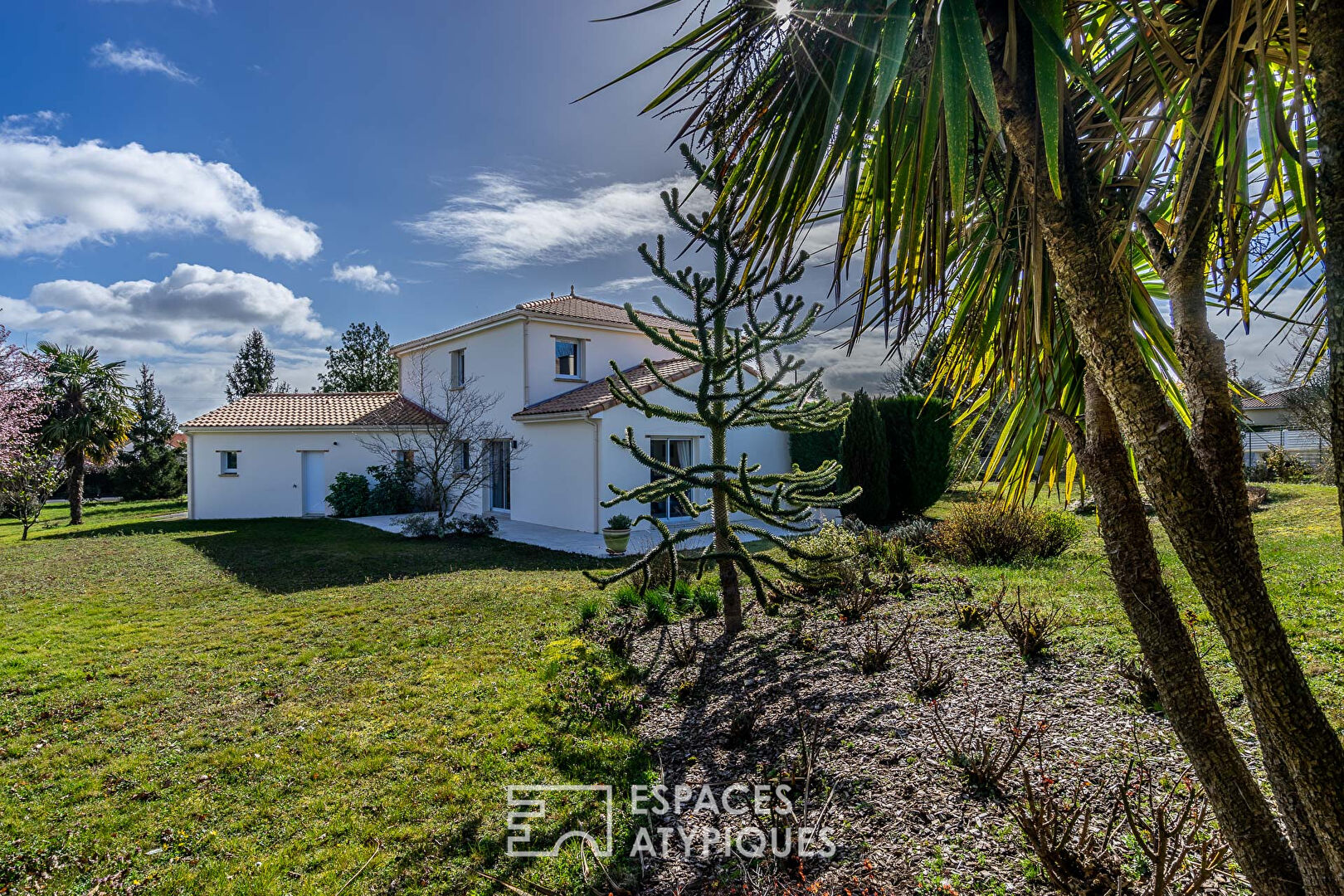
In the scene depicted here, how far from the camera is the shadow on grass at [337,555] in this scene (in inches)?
496

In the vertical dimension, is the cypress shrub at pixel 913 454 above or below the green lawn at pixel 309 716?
above

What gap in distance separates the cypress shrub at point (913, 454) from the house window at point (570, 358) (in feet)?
33.2

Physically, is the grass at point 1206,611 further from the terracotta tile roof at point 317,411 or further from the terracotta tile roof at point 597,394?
the terracotta tile roof at point 317,411

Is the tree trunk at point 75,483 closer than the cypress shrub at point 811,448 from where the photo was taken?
No

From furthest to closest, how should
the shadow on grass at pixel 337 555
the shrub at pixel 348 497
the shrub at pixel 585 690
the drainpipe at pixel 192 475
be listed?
the drainpipe at pixel 192 475
the shrub at pixel 348 497
the shadow on grass at pixel 337 555
the shrub at pixel 585 690

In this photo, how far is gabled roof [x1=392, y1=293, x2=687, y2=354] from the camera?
2017cm

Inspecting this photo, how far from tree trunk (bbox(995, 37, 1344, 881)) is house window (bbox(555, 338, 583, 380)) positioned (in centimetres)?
1984

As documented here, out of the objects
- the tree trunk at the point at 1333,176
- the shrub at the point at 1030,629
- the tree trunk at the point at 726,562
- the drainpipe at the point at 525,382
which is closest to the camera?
the tree trunk at the point at 1333,176

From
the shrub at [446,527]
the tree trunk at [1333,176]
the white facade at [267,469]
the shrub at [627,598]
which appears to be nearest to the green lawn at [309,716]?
the shrub at [627,598]

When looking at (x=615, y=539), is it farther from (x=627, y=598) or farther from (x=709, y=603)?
(x=709, y=603)

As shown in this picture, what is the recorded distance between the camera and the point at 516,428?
20.5 metres

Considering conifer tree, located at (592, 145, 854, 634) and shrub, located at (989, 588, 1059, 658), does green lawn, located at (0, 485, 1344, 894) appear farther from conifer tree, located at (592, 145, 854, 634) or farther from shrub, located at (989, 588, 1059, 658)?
conifer tree, located at (592, 145, 854, 634)

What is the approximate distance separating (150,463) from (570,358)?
30798 mm

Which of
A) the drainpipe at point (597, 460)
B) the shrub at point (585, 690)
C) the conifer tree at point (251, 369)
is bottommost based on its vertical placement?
the shrub at point (585, 690)
